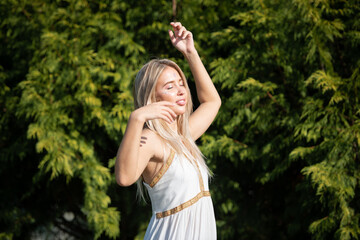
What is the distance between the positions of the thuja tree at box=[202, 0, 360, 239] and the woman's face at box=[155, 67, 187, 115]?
2.02 m

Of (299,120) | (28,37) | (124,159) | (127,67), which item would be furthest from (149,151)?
(28,37)

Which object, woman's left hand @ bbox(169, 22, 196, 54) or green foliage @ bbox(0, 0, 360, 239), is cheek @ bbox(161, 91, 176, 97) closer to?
woman's left hand @ bbox(169, 22, 196, 54)

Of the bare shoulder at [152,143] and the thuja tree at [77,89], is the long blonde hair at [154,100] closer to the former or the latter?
the bare shoulder at [152,143]

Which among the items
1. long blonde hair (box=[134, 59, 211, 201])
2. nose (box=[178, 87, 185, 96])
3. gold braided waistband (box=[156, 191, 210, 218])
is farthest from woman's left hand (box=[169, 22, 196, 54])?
gold braided waistband (box=[156, 191, 210, 218])

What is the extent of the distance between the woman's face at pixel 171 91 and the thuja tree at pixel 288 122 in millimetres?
2017

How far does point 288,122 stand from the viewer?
4.44 metres

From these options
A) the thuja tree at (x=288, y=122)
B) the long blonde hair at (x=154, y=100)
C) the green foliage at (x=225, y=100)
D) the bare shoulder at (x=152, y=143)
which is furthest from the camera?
the green foliage at (x=225, y=100)

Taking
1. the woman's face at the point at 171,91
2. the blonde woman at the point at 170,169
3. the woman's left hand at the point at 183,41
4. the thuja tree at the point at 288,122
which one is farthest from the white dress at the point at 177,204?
the thuja tree at the point at 288,122

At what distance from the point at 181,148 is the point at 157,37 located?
299cm

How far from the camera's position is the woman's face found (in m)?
2.43

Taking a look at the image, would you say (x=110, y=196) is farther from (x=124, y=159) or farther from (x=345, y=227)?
(x=124, y=159)

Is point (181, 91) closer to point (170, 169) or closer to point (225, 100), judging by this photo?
point (170, 169)

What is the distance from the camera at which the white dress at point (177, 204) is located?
2.32 metres

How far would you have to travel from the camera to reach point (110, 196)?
5.26 m
